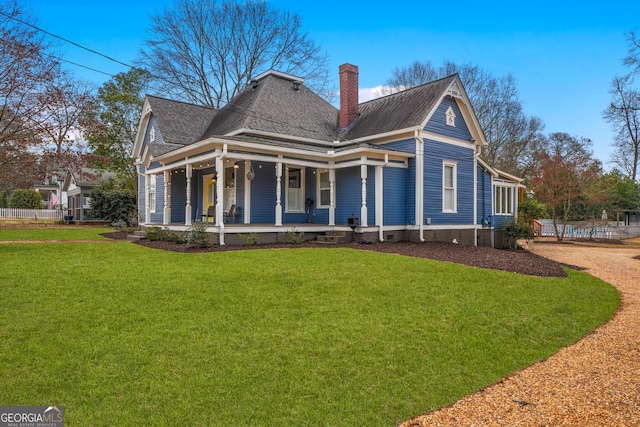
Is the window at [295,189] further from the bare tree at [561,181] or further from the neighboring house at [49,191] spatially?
the neighboring house at [49,191]

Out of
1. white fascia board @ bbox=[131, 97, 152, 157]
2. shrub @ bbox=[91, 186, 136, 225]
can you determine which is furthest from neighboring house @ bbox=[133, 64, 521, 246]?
shrub @ bbox=[91, 186, 136, 225]

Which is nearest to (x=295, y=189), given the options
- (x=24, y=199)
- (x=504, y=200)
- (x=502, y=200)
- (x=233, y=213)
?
(x=233, y=213)

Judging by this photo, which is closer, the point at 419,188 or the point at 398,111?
the point at 419,188

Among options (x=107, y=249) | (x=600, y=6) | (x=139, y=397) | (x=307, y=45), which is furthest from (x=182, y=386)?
(x=307, y=45)

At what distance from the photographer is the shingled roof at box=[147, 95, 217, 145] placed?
719 inches

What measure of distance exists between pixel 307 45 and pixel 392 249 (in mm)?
22555

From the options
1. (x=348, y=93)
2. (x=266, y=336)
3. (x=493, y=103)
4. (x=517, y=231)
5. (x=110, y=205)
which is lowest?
(x=266, y=336)

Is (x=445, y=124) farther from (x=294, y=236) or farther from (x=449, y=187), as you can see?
(x=294, y=236)

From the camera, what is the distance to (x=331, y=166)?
1462cm

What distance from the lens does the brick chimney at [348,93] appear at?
704 inches

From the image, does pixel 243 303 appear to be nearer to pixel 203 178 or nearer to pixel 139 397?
pixel 139 397

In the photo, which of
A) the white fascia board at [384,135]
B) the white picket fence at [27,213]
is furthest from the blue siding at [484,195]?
the white picket fence at [27,213]

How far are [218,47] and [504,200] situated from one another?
2120 centimetres

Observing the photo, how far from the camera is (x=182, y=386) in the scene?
12.0 feet
